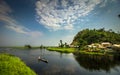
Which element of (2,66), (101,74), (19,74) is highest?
(2,66)

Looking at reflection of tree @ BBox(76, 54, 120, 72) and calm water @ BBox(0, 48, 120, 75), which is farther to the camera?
reflection of tree @ BBox(76, 54, 120, 72)

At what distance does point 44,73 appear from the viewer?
2723cm

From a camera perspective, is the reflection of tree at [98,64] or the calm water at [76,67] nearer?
the calm water at [76,67]

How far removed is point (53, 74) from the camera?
26.5 m

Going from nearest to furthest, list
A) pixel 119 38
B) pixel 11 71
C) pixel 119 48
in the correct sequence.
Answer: pixel 11 71 < pixel 119 48 < pixel 119 38

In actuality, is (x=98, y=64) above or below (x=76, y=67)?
above

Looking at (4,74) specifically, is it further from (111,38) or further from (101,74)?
(111,38)

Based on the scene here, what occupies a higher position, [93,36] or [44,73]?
[93,36]

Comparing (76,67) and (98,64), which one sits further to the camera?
(98,64)

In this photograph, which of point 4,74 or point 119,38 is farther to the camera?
point 119,38

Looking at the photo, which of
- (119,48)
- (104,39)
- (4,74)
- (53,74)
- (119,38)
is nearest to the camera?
(4,74)

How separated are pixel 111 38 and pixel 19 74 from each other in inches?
4468

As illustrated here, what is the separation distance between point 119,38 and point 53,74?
11312cm

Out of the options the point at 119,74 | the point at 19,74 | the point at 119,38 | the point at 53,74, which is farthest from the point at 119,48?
the point at 119,38
